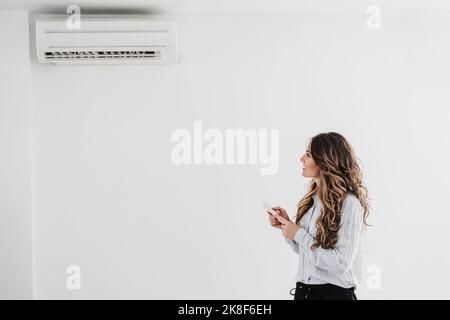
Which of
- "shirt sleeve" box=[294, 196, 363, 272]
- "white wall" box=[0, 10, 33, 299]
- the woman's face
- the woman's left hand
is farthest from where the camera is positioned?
"white wall" box=[0, 10, 33, 299]

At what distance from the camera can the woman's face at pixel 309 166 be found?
107 inches

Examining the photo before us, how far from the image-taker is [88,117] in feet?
9.57

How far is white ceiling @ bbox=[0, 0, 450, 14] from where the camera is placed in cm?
273

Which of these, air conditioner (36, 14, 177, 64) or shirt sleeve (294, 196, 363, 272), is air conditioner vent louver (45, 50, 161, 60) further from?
shirt sleeve (294, 196, 363, 272)

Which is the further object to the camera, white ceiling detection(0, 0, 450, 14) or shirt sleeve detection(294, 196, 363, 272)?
white ceiling detection(0, 0, 450, 14)

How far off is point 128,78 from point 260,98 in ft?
2.34

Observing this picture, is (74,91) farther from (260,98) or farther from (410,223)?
(410,223)

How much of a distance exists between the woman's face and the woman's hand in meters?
0.23

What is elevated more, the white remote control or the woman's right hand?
the white remote control

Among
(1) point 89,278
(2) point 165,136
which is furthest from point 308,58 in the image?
(1) point 89,278

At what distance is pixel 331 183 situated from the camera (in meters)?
2.55

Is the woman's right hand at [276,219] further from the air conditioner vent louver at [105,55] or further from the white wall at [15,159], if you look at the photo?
the white wall at [15,159]

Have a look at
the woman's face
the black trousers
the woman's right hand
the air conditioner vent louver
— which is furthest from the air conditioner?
the black trousers

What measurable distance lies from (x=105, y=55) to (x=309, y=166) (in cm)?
119
